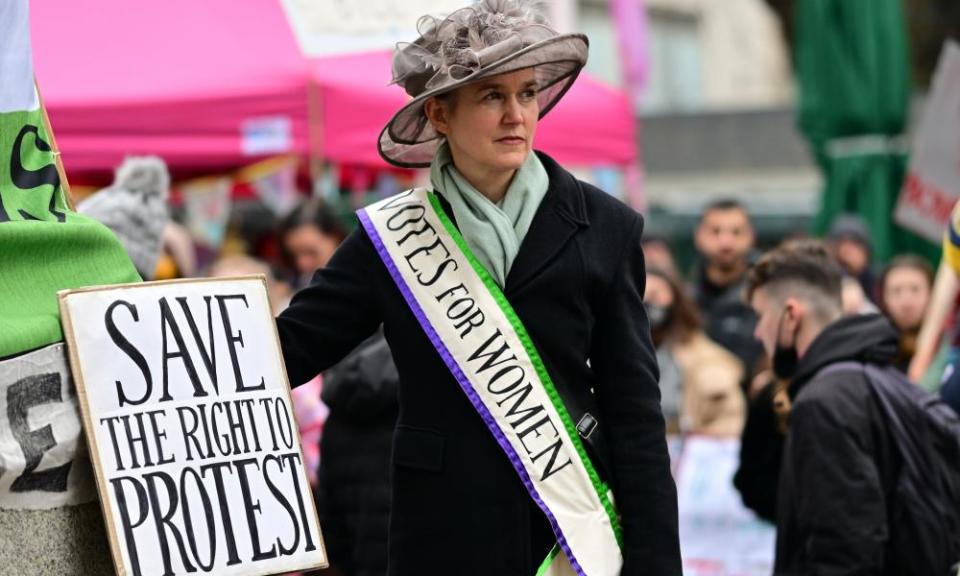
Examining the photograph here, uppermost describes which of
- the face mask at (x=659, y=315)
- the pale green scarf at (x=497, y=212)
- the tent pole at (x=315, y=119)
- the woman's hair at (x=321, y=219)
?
the tent pole at (x=315, y=119)

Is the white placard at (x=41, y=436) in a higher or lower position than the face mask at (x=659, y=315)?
lower

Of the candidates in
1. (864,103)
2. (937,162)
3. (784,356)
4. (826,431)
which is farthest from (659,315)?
(864,103)

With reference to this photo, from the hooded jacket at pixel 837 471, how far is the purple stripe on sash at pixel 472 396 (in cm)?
142

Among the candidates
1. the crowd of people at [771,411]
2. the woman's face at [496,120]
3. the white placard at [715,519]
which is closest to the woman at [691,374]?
the white placard at [715,519]

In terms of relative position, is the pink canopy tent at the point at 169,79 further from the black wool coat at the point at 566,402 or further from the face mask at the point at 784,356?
the black wool coat at the point at 566,402

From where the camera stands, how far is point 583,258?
3502 mm

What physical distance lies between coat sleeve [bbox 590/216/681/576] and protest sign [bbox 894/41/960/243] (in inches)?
237

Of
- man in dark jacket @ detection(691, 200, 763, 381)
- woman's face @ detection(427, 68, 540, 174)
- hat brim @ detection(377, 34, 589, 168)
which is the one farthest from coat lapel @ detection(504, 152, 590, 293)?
man in dark jacket @ detection(691, 200, 763, 381)

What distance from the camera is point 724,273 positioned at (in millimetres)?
9219

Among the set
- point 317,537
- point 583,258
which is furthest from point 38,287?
point 583,258

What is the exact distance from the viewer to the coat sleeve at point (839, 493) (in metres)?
4.63

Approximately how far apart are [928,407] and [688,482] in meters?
2.96

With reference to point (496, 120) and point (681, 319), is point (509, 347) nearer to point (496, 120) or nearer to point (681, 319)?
point (496, 120)

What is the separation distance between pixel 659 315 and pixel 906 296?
1.43 meters
